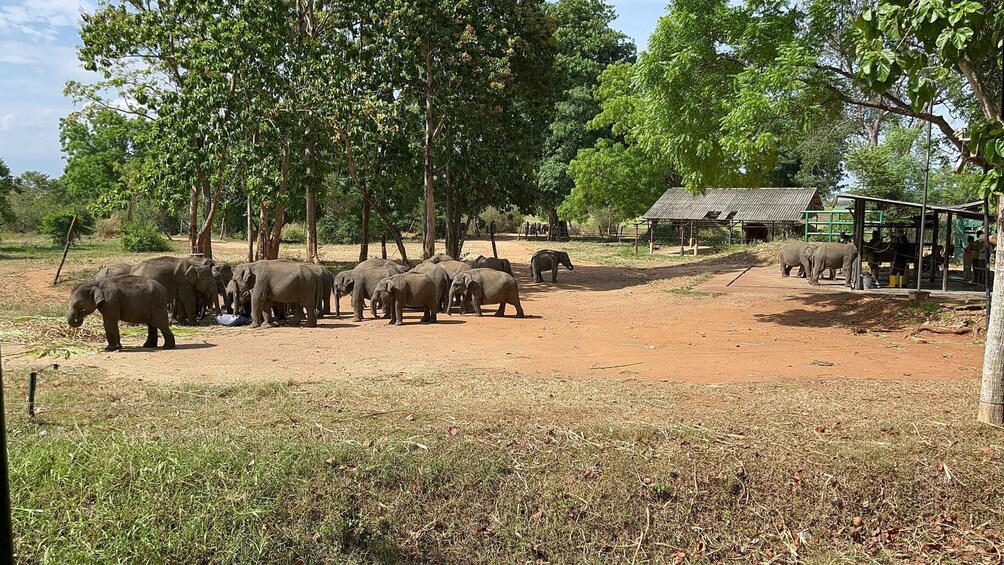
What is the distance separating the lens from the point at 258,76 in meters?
24.2

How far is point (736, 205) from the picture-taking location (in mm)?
44688

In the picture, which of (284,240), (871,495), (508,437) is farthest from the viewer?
(284,240)

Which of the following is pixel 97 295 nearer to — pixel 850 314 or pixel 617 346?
pixel 617 346

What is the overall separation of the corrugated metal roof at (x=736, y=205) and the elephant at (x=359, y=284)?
2787 cm

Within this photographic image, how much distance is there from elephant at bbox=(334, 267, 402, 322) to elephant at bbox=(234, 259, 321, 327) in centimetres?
154

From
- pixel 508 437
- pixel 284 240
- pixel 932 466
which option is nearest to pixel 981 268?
pixel 932 466

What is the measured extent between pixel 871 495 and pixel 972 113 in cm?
1327

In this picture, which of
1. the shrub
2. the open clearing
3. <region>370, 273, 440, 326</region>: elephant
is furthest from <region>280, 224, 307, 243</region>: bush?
the open clearing

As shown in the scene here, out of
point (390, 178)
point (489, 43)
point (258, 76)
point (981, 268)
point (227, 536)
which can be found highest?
point (489, 43)

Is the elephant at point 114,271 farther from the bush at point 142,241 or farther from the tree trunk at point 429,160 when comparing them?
the bush at point 142,241

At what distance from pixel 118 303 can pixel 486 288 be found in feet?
26.9

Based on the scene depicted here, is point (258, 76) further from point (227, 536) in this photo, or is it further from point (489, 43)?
point (227, 536)

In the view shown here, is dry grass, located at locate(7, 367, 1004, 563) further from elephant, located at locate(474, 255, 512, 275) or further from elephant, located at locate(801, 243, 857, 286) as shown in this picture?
elephant, located at locate(801, 243, 857, 286)

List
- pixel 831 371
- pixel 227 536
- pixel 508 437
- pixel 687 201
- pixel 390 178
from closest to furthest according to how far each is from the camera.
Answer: pixel 227 536 → pixel 508 437 → pixel 831 371 → pixel 390 178 → pixel 687 201
